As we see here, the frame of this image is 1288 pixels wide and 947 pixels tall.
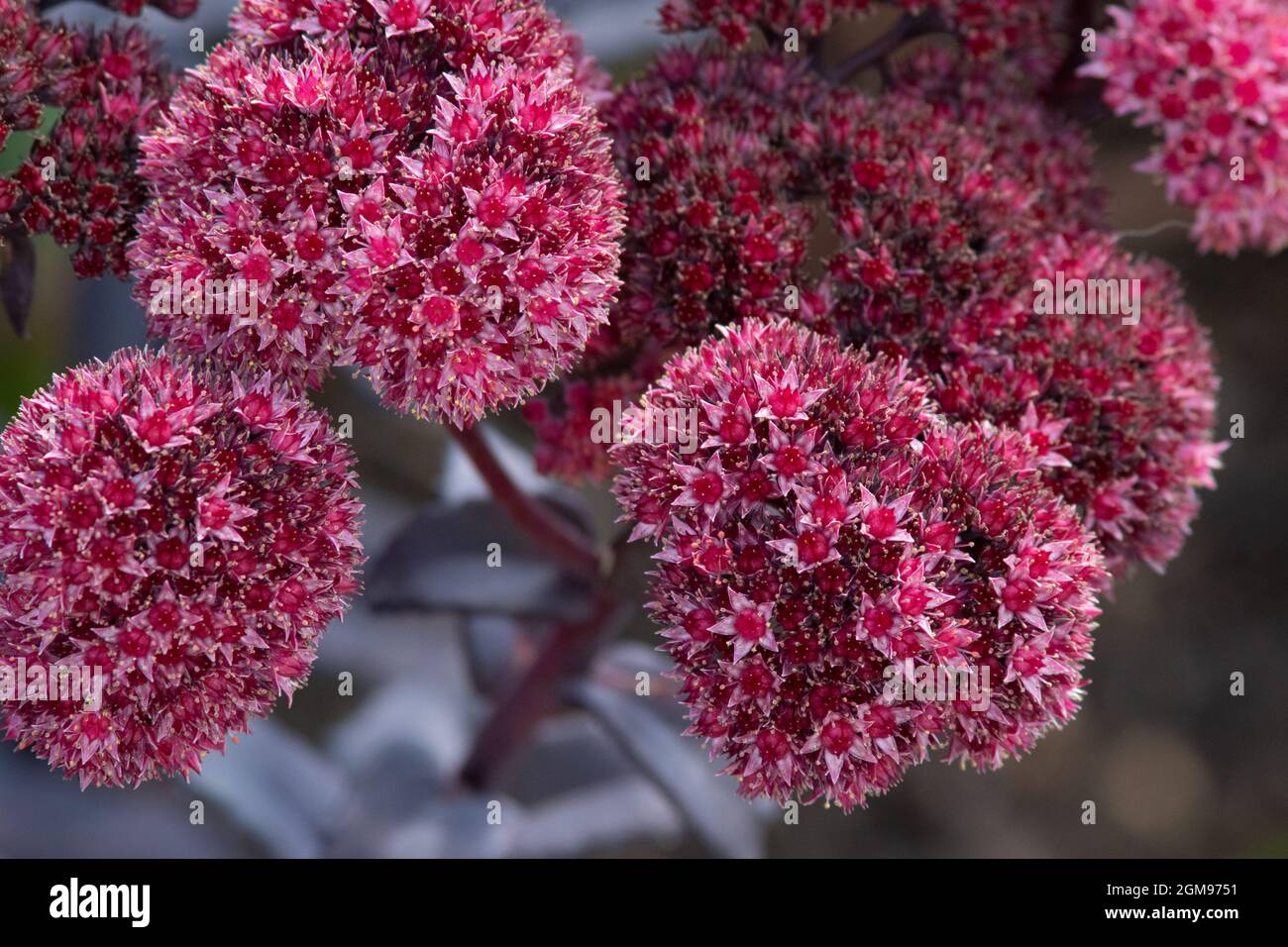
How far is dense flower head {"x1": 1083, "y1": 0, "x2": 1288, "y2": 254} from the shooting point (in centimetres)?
166

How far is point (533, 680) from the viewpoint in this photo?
83.7 inches

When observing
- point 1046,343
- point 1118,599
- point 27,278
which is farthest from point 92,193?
A: point 1118,599

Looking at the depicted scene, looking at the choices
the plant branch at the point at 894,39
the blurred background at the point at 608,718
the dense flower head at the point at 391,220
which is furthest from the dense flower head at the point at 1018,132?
the dense flower head at the point at 391,220

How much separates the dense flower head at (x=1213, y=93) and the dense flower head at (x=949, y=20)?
0.12 metres

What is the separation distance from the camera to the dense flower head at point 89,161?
1389 mm

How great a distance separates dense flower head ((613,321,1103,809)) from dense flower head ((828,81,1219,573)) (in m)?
0.16

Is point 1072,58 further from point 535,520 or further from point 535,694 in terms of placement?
point 535,694

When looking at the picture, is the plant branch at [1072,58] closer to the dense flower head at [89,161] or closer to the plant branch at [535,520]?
the plant branch at [535,520]

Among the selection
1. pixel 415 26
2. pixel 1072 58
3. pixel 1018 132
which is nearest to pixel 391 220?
pixel 415 26

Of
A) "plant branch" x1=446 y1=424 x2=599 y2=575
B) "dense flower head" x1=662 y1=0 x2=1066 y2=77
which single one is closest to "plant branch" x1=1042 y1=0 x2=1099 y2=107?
"dense flower head" x1=662 y1=0 x2=1066 y2=77

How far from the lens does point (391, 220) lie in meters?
1.20

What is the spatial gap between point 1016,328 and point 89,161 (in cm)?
112
